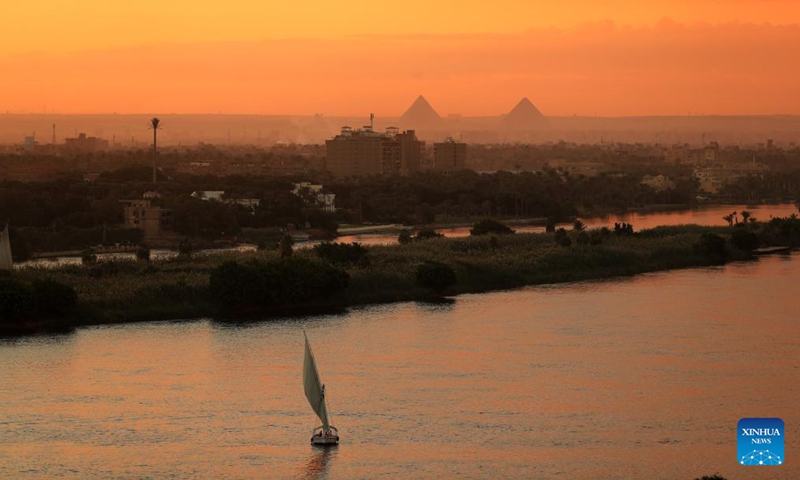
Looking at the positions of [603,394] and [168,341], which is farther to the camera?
[168,341]

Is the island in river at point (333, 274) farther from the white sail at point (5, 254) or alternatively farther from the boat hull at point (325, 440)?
the boat hull at point (325, 440)

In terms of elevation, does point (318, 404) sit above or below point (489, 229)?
below

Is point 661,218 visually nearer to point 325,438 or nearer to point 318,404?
point 318,404

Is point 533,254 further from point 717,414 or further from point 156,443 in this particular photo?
point 156,443

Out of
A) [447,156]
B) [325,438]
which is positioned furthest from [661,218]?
[325,438]

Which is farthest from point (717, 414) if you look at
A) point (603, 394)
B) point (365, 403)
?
point (365, 403)

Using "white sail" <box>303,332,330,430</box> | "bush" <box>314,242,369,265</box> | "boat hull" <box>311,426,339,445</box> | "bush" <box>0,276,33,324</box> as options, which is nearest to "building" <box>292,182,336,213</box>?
"bush" <box>314,242,369,265</box>

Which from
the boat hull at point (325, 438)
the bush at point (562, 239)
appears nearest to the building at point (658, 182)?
the bush at point (562, 239)
